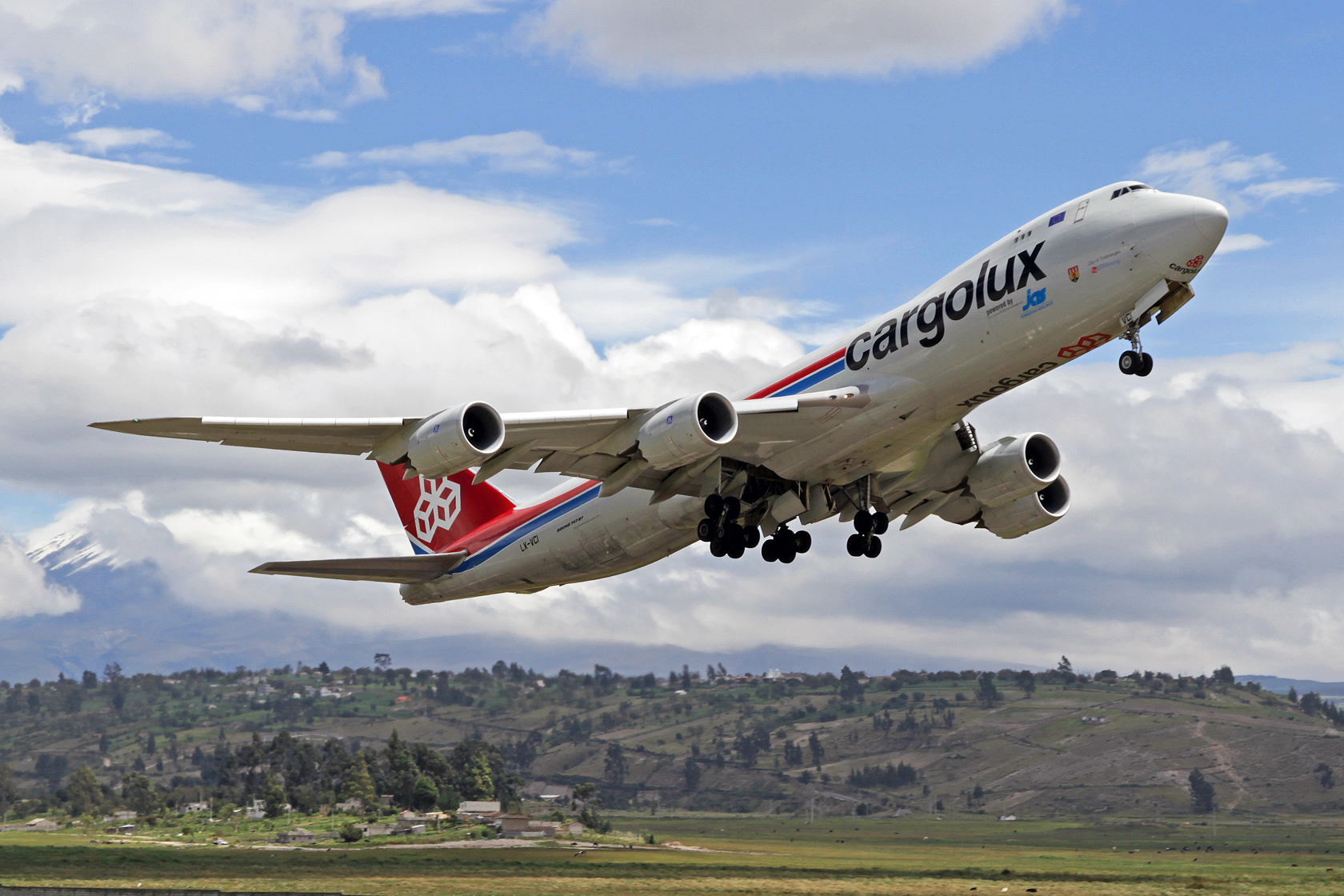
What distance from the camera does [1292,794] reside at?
455 ft

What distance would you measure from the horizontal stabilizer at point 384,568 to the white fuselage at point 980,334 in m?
7.27

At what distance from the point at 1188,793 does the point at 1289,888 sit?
9075cm

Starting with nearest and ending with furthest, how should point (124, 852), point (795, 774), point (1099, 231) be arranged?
point (1099, 231), point (124, 852), point (795, 774)

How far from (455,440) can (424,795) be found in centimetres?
8364

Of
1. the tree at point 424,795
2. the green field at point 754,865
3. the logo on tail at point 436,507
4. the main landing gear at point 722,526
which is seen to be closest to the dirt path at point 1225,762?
the green field at point 754,865

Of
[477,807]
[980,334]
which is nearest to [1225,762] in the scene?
[477,807]

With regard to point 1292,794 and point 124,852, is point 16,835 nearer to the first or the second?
point 124,852

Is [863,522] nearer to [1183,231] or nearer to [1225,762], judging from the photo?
[1183,231]

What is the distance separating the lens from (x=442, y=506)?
4453 centimetres

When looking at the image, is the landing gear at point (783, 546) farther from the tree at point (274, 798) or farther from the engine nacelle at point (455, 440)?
the tree at point (274, 798)

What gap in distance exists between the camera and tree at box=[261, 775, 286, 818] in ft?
354

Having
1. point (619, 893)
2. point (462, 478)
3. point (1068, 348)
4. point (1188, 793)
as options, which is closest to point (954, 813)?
point (1188, 793)

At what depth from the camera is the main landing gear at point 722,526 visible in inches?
1321

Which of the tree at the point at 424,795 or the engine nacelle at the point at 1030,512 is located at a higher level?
the engine nacelle at the point at 1030,512
